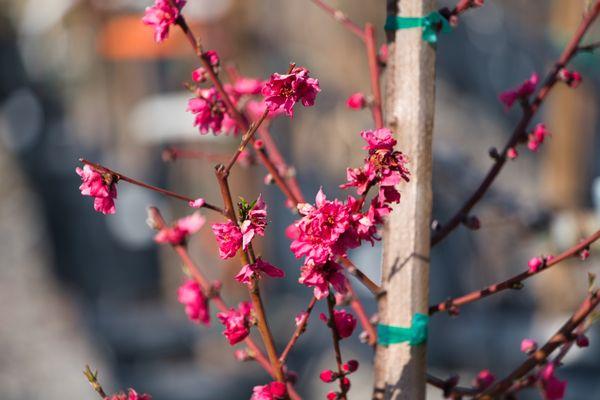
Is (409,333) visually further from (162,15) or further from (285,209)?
(285,209)

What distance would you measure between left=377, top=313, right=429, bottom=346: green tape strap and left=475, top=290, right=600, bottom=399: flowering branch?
14 centimetres

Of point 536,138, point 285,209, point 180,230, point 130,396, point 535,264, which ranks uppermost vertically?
point 285,209

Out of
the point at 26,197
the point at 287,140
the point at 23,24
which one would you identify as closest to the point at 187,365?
A: the point at 287,140

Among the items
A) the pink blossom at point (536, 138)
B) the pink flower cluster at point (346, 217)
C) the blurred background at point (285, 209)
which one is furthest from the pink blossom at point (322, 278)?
the blurred background at point (285, 209)

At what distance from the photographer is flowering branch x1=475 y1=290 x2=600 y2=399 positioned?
1093mm

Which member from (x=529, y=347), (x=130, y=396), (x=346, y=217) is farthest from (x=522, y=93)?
(x=130, y=396)

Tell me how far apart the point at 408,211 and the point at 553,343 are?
288mm

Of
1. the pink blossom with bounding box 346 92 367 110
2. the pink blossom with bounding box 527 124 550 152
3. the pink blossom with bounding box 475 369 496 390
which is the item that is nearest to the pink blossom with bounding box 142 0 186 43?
the pink blossom with bounding box 346 92 367 110

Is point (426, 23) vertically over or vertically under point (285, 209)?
under

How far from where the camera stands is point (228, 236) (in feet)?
2.94

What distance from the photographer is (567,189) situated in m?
4.12

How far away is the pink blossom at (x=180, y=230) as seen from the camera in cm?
131

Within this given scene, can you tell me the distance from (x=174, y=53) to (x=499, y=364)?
289 centimetres

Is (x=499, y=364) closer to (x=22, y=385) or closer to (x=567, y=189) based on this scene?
(x=567, y=189)
